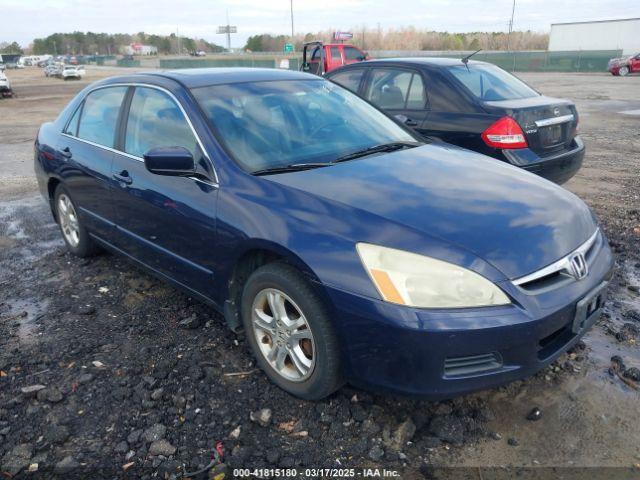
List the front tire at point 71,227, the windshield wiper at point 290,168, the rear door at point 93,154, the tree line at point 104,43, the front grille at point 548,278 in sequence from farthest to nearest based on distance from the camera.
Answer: the tree line at point 104,43 → the front tire at point 71,227 → the rear door at point 93,154 → the windshield wiper at point 290,168 → the front grille at point 548,278

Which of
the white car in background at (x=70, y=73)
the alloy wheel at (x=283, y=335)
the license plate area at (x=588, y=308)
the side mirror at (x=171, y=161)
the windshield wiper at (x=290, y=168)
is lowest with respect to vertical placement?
the white car in background at (x=70, y=73)

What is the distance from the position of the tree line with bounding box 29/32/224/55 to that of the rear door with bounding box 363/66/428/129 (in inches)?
5353

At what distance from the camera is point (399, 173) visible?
311 cm

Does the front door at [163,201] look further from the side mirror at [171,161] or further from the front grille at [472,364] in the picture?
the front grille at [472,364]

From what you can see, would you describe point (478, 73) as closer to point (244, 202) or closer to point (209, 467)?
point (244, 202)

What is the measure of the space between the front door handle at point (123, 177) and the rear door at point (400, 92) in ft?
10.1

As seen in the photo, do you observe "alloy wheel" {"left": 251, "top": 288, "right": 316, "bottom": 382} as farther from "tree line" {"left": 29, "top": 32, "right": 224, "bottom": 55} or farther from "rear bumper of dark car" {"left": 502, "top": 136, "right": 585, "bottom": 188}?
"tree line" {"left": 29, "top": 32, "right": 224, "bottom": 55}

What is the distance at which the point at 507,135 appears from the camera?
531cm

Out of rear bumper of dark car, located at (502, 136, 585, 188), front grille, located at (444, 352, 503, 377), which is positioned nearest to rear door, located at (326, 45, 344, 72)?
rear bumper of dark car, located at (502, 136, 585, 188)

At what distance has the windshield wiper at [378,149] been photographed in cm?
334

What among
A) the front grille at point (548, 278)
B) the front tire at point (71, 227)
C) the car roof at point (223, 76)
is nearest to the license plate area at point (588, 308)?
the front grille at point (548, 278)

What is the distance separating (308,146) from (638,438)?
2316 mm

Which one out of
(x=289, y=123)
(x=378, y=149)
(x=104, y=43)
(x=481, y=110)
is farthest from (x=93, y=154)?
(x=104, y=43)

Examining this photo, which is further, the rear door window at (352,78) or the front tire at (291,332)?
the rear door window at (352,78)
